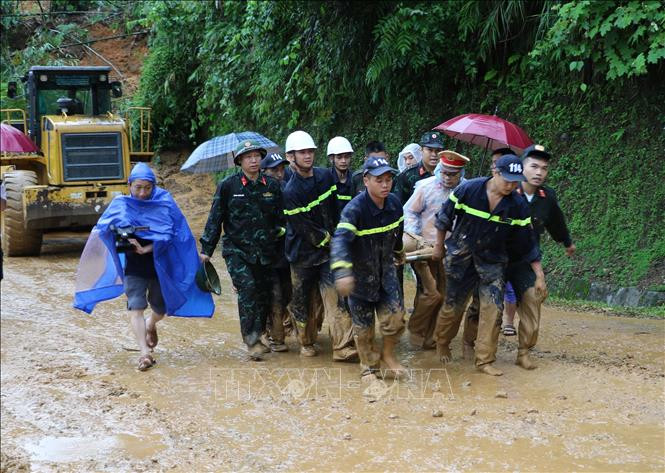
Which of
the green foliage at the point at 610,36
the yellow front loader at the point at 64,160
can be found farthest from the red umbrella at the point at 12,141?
the green foliage at the point at 610,36

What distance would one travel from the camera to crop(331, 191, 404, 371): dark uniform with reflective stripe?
6391 mm

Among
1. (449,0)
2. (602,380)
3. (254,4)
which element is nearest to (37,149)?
(254,4)

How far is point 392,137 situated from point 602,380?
7619mm

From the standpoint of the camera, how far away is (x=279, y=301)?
25.4ft

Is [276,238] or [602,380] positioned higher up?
[276,238]

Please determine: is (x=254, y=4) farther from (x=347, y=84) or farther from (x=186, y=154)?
(x=186, y=154)

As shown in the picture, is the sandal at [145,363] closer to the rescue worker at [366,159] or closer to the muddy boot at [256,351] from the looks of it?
the muddy boot at [256,351]

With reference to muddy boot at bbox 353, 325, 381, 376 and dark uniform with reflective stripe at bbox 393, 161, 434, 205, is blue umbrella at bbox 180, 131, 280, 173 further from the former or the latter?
muddy boot at bbox 353, 325, 381, 376

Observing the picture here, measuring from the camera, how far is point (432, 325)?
7.77 metres

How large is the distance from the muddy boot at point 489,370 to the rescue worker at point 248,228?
202 cm

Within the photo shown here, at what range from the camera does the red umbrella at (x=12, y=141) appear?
13.1 m

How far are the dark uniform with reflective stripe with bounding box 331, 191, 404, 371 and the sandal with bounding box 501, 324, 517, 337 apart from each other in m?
2.02

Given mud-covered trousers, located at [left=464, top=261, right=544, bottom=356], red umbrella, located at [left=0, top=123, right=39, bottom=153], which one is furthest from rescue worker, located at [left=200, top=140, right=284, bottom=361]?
red umbrella, located at [left=0, top=123, right=39, bottom=153]

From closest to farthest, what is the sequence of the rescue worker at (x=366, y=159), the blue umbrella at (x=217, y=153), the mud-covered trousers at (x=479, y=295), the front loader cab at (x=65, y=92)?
the mud-covered trousers at (x=479, y=295)
the rescue worker at (x=366, y=159)
the blue umbrella at (x=217, y=153)
the front loader cab at (x=65, y=92)
